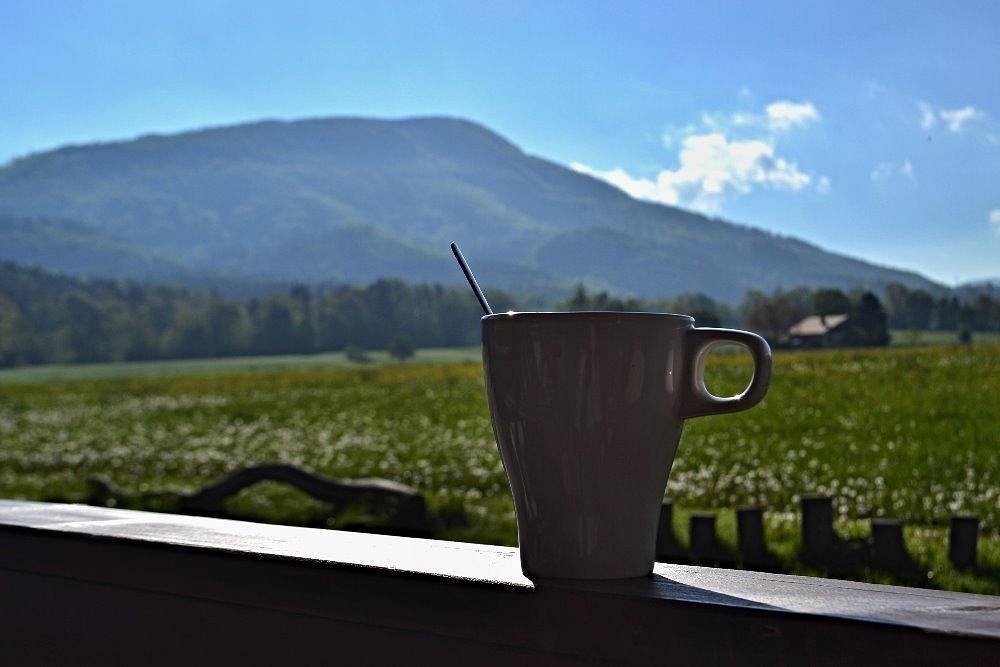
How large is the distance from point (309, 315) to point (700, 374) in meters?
5.24

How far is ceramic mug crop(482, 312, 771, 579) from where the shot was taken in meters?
0.53

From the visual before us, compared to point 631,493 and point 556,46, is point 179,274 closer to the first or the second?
point 556,46

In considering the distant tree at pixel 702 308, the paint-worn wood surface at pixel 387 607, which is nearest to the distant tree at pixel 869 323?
the distant tree at pixel 702 308

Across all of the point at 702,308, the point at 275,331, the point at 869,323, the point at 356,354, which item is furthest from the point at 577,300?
the point at 275,331

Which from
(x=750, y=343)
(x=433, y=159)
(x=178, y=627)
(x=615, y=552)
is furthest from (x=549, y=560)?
(x=433, y=159)

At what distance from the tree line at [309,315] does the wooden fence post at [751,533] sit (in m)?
0.70

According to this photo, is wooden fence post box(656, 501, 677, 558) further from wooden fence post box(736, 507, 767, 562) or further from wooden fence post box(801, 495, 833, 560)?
wooden fence post box(801, 495, 833, 560)

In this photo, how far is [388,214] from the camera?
7.60 metres

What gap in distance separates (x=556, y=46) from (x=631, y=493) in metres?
Result: 5.06

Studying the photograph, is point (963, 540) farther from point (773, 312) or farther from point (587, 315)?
point (587, 315)

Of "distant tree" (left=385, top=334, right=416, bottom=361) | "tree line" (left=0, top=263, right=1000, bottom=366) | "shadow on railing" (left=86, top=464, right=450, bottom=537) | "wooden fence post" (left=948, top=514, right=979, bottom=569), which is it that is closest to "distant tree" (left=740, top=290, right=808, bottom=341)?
"tree line" (left=0, top=263, right=1000, bottom=366)

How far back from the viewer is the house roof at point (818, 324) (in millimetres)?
3562

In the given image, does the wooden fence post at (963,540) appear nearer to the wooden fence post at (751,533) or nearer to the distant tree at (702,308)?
the wooden fence post at (751,533)

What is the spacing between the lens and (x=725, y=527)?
3.31m
